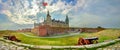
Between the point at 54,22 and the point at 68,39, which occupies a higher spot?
the point at 54,22

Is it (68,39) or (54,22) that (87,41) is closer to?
(68,39)

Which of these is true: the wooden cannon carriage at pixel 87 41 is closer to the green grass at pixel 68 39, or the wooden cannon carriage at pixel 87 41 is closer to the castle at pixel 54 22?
the green grass at pixel 68 39

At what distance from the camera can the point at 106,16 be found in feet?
21.7

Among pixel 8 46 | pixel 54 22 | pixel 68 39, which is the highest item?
pixel 54 22

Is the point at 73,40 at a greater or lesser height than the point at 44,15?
lesser

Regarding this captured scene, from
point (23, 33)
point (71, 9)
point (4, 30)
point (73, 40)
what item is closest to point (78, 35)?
point (73, 40)

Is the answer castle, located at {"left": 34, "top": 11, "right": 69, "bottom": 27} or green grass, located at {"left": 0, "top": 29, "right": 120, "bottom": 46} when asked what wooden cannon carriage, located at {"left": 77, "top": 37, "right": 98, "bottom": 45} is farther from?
castle, located at {"left": 34, "top": 11, "right": 69, "bottom": 27}

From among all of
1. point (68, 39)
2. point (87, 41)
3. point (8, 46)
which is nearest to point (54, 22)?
point (68, 39)

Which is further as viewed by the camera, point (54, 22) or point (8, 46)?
point (8, 46)

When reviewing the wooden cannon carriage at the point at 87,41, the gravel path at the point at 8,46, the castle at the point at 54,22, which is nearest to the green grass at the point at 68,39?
the wooden cannon carriage at the point at 87,41

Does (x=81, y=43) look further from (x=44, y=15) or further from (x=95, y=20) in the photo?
(x=44, y=15)

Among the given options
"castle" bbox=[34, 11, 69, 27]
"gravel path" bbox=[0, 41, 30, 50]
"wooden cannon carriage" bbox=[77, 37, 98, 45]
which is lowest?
"gravel path" bbox=[0, 41, 30, 50]

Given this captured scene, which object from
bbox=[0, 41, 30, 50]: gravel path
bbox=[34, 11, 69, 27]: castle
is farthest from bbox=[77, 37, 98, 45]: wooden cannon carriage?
bbox=[0, 41, 30, 50]: gravel path

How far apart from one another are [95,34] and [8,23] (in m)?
1.83
